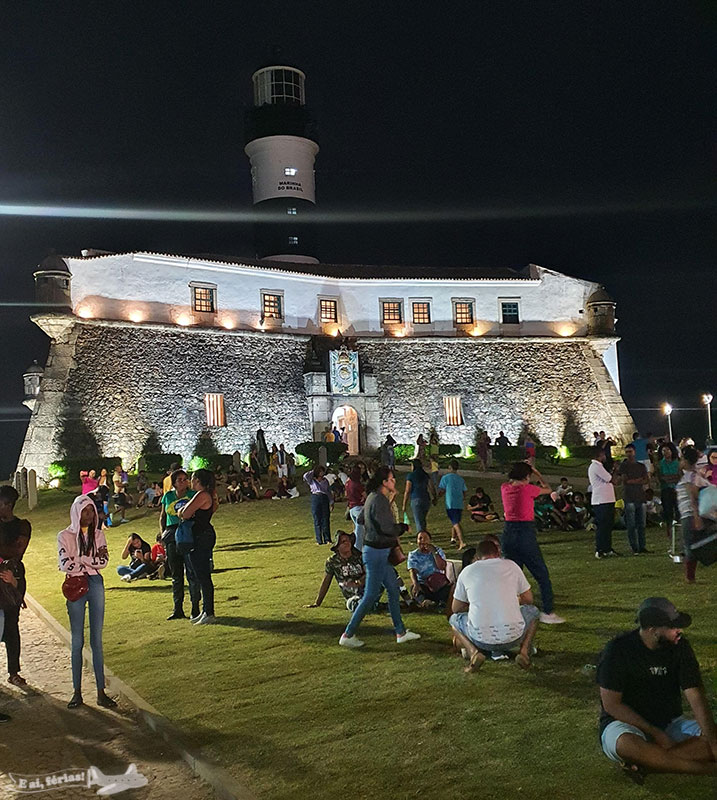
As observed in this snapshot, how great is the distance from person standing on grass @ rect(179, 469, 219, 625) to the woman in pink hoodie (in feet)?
6.77

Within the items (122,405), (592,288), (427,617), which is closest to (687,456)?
(427,617)

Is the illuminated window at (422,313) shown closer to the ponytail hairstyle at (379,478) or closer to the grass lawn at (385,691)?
the grass lawn at (385,691)

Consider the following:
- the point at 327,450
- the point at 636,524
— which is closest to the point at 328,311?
the point at 327,450

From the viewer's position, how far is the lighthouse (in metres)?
42.2

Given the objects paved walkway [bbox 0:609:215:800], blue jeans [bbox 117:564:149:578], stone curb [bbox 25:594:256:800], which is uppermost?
blue jeans [bbox 117:564:149:578]

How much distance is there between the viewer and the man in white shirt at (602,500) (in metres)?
11.3

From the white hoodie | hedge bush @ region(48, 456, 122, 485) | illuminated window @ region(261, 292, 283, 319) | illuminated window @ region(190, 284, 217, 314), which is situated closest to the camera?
the white hoodie

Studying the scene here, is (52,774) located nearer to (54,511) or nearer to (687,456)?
(687,456)

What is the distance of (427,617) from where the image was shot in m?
8.59

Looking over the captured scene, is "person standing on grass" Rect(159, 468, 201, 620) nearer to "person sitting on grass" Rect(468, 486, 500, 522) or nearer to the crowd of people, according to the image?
the crowd of people

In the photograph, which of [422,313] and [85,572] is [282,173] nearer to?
[422,313]

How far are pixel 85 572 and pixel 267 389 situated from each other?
29.6 m

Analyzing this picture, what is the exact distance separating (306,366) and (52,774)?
32.3 m

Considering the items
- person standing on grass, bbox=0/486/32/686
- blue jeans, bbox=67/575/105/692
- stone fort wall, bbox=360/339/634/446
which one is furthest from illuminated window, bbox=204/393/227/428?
blue jeans, bbox=67/575/105/692
